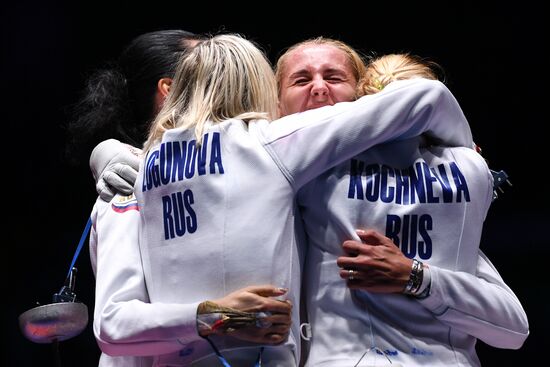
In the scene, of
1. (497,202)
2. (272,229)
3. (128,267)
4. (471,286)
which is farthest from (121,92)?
(497,202)

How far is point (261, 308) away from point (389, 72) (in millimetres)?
753

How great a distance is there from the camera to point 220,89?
1913 millimetres

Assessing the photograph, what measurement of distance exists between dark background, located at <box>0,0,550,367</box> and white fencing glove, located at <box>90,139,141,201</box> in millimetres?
1556

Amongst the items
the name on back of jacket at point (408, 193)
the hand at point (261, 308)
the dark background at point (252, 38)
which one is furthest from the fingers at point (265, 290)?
the dark background at point (252, 38)

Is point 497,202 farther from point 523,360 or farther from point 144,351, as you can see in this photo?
point 144,351

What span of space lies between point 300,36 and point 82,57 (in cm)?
101

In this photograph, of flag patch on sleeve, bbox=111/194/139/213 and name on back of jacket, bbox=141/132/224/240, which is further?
flag patch on sleeve, bbox=111/194/139/213

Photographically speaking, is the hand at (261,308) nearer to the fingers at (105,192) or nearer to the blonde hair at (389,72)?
the fingers at (105,192)

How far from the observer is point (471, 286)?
1.80 meters

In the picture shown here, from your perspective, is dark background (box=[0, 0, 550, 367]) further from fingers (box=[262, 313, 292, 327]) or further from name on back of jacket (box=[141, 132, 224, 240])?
fingers (box=[262, 313, 292, 327])

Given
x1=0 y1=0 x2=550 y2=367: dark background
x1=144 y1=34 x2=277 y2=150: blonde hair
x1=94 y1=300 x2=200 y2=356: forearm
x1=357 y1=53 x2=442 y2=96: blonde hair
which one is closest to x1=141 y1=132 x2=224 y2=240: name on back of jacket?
x1=144 y1=34 x2=277 y2=150: blonde hair

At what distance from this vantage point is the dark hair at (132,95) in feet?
8.39

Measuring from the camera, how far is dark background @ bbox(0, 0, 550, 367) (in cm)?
380

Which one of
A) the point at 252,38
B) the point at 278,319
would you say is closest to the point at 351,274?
the point at 278,319
